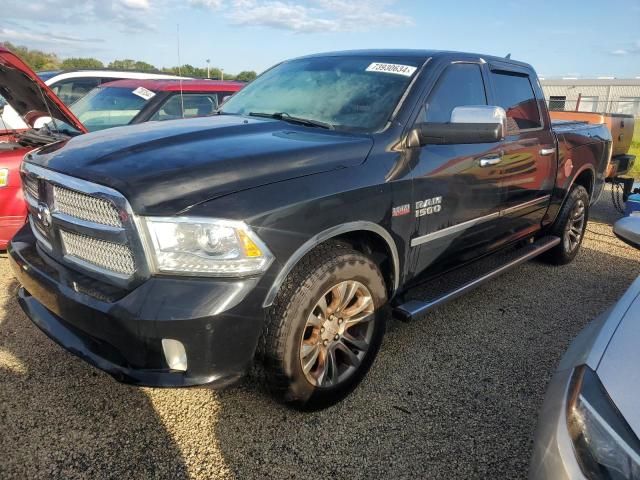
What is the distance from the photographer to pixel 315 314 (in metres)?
2.50

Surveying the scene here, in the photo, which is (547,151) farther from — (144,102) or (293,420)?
(144,102)

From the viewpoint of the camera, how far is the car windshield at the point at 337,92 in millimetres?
3013

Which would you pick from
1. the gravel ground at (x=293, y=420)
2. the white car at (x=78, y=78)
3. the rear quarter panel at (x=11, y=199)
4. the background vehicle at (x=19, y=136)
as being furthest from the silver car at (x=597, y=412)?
the white car at (x=78, y=78)

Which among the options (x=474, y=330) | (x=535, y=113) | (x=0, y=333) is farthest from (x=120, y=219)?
(x=535, y=113)

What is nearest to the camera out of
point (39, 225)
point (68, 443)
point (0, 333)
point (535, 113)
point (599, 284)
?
point (68, 443)

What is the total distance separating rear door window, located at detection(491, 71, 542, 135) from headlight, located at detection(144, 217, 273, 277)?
261 centimetres

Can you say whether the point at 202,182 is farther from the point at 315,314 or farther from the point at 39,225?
the point at 39,225

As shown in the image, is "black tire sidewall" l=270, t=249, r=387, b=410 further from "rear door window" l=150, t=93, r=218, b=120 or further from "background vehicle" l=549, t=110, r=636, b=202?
"background vehicle" l=549, t=110, r=636, b=202

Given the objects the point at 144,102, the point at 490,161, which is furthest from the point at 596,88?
the point at 490,161

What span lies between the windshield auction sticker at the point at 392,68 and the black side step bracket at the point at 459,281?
138 cm

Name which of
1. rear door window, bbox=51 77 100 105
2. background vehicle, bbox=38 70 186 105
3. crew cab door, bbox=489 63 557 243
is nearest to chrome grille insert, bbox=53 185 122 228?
crew cab door, bbox=489 63 557 243

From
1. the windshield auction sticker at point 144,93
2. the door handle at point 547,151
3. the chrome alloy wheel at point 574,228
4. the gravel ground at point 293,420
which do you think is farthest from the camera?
the windshield auction sticker at point 144,93

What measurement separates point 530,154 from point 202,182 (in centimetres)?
292

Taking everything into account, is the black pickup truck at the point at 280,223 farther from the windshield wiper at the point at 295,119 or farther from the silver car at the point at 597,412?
the silver car at the point at 597,412
